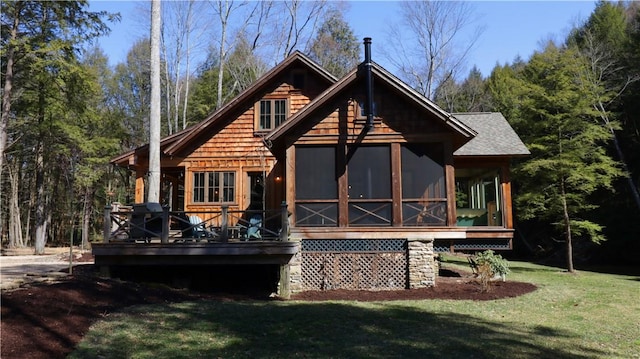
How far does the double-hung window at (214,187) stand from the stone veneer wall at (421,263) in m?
6.81

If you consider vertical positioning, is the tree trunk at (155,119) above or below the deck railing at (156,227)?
above

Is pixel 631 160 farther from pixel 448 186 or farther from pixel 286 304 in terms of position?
pixel 286 304

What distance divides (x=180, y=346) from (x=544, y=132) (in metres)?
18.0

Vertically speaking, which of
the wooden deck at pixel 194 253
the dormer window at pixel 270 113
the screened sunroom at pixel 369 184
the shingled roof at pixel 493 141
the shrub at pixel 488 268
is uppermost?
the dormer window at pixel 270 113

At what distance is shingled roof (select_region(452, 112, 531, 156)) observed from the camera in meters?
14.9

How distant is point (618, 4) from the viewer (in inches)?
1371

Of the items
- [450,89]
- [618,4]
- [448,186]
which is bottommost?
[448,186]

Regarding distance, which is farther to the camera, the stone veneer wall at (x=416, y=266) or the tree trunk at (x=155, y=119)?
the tree trunk at (x=155, y=119)

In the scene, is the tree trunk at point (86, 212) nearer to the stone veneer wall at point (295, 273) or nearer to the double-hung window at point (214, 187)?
the double-hung window at point (214, 187)

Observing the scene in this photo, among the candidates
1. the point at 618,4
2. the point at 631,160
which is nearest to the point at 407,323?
the point at 631,160

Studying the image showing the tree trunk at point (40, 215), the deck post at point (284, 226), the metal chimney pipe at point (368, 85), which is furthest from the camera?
the tree trunk at point (40, 215)

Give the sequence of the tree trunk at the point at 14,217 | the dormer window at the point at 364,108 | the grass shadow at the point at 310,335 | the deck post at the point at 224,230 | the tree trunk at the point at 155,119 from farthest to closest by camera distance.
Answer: the tree trunk at the point at 14,217 → the tree trunk at the point at 155,119 → the dormer window at the point at 364,108 → the deck post at the point at 224,230 → the grass shadow at the point at 310,335

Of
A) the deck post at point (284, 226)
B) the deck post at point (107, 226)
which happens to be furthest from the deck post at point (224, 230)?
the deck post at point (107, 226)

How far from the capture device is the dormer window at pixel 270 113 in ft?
54.2
